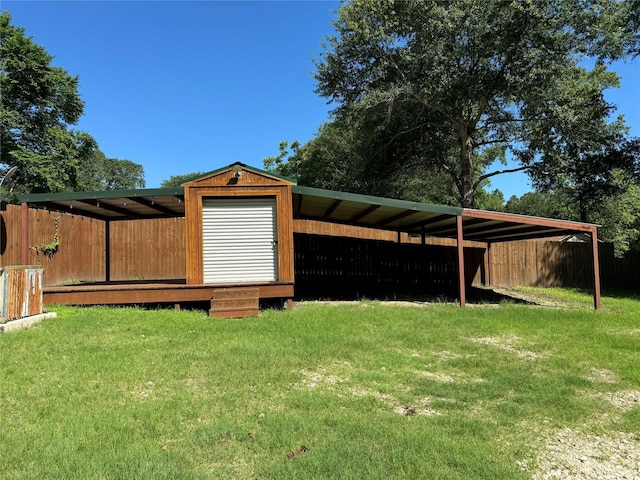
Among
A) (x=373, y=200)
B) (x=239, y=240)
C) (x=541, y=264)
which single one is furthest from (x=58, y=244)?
(x=541, y=264)

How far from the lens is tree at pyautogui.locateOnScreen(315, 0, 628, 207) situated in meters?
13.8

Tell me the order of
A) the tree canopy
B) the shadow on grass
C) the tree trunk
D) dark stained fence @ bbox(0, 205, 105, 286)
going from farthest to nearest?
the tree canopy < the tree trunk < the shadow on grass < dark stained fence @ bbox(0, 205, 105, 286)

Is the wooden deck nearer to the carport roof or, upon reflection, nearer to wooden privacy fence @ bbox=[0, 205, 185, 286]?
the carport roof

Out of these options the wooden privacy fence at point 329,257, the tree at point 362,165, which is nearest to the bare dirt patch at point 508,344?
the wooden privacy fence at point 329,257

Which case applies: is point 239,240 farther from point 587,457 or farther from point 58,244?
point 587,457

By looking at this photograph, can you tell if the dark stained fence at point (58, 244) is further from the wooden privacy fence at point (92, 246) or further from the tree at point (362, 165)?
the tree at point (362, 165)

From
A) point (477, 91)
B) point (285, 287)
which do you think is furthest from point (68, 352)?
point (477, 91)

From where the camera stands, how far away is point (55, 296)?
837 cm

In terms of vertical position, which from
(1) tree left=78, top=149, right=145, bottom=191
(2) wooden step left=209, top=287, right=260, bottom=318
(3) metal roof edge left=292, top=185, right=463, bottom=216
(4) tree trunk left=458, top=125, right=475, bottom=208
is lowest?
(2) wooden step left=209, top=287, right=260, bottom=318

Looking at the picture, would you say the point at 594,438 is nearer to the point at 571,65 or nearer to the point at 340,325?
the point at 340,325

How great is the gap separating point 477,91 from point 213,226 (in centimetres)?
1019

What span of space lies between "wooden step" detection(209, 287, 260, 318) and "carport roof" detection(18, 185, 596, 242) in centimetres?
234

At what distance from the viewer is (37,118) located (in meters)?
21.6

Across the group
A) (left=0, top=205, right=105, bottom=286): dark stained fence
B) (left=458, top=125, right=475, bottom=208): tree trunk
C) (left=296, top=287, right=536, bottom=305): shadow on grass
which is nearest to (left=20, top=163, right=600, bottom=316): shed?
(left=0, top=205, right=105, bottom=286): dark stained fence
